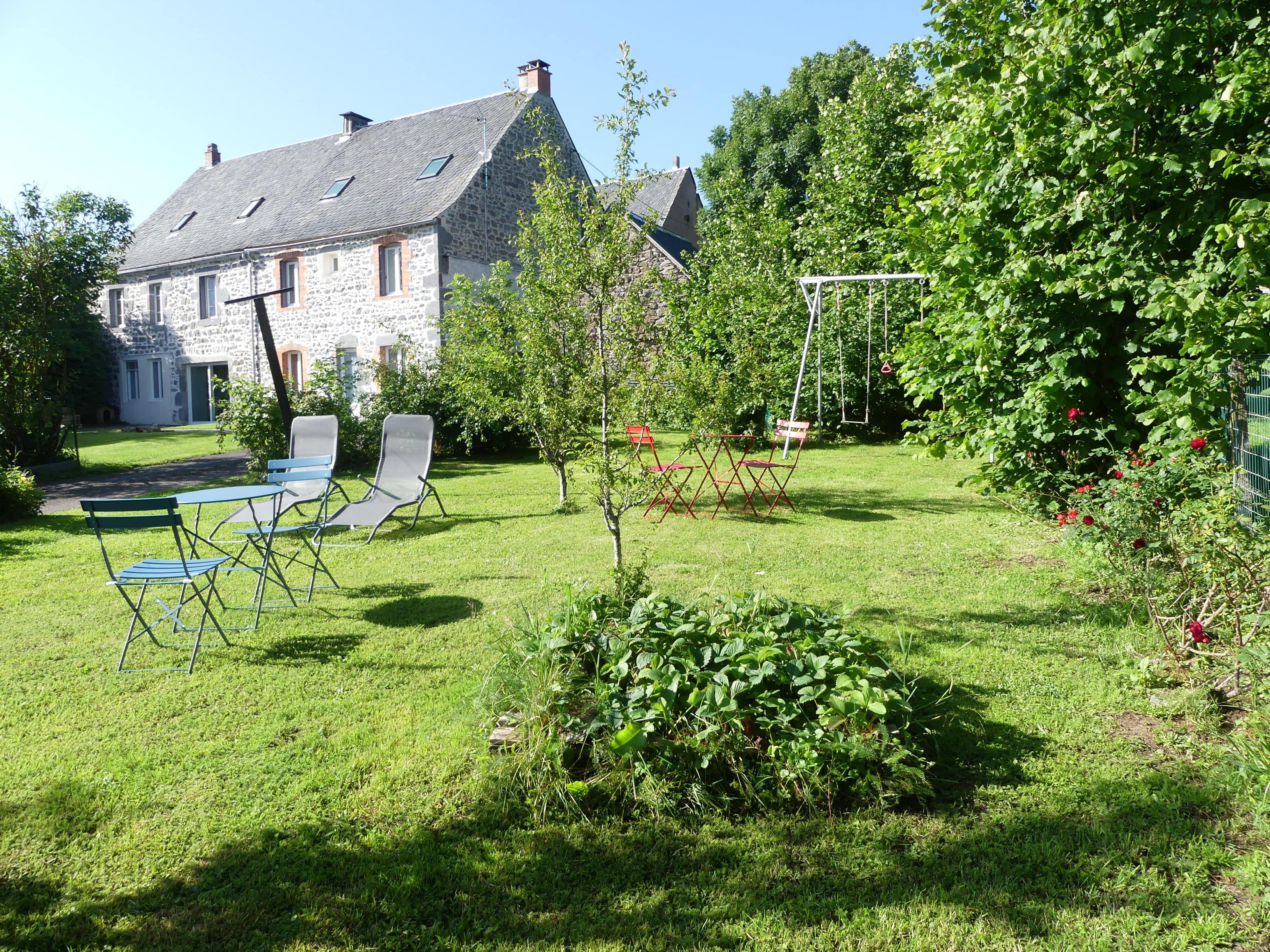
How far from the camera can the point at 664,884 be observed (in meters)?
2.55

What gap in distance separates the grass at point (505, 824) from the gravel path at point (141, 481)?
21.4ft

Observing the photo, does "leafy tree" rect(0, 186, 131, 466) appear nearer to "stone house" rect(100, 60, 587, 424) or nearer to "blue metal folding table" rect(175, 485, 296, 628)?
"stone house" rect(100, 60, 587, 424)

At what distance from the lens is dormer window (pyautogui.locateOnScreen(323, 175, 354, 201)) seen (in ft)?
73.7

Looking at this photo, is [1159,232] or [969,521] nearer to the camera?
[1159,232]

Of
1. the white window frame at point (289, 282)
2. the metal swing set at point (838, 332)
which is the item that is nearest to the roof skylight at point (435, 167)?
the white window frame at point (289, 282)

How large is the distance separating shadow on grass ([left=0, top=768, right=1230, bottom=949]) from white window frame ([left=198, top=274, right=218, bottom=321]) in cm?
2451

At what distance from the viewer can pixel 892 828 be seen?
2.79 metres

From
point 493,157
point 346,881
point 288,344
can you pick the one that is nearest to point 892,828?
point 346,881

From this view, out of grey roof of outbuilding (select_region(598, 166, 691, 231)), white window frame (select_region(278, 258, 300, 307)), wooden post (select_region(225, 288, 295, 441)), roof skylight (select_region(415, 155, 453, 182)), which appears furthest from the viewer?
grey roof of outbuilding (select_region(598, 166, 691, 231))

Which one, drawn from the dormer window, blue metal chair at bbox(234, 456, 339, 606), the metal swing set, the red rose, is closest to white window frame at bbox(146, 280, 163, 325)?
the dormer window

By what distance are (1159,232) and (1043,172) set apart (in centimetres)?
84

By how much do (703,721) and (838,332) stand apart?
11.3m

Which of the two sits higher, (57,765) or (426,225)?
(426,225)

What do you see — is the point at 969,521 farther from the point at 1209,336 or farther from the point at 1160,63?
the point at 1160,63
